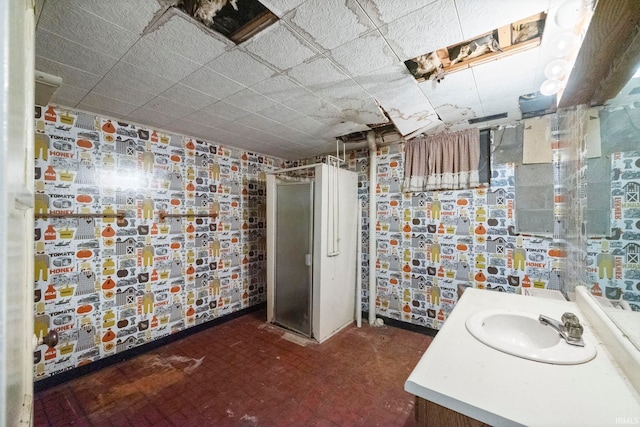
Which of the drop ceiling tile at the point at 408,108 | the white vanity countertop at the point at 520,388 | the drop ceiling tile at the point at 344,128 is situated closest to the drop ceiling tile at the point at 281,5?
the drop ceiling tile at the point at 408,108

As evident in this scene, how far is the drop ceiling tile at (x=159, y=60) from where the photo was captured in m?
1.39

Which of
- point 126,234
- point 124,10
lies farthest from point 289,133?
point 126,234

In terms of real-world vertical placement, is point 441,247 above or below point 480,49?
below

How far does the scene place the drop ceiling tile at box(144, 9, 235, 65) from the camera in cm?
123

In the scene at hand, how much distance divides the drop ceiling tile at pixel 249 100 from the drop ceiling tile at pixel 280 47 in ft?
1.40

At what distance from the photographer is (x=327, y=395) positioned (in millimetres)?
1979

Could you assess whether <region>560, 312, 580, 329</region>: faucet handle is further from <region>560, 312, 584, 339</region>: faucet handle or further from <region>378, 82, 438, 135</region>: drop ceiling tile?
<region>378, 82, 438, 135</region>: drop ceiling tile

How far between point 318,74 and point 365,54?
1.10 feet

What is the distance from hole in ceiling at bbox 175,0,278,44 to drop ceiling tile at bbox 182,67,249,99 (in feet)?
1.27

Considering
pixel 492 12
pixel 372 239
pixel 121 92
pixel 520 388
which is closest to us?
pixel 520 388

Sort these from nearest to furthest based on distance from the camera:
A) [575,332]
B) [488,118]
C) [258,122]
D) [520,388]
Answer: [520,388] < [575,332] < [488,118] < [258,122]

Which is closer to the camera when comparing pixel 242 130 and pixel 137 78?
pixel 137 78

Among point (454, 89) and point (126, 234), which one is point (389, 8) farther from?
point (126, 234)

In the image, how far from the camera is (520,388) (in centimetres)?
80
